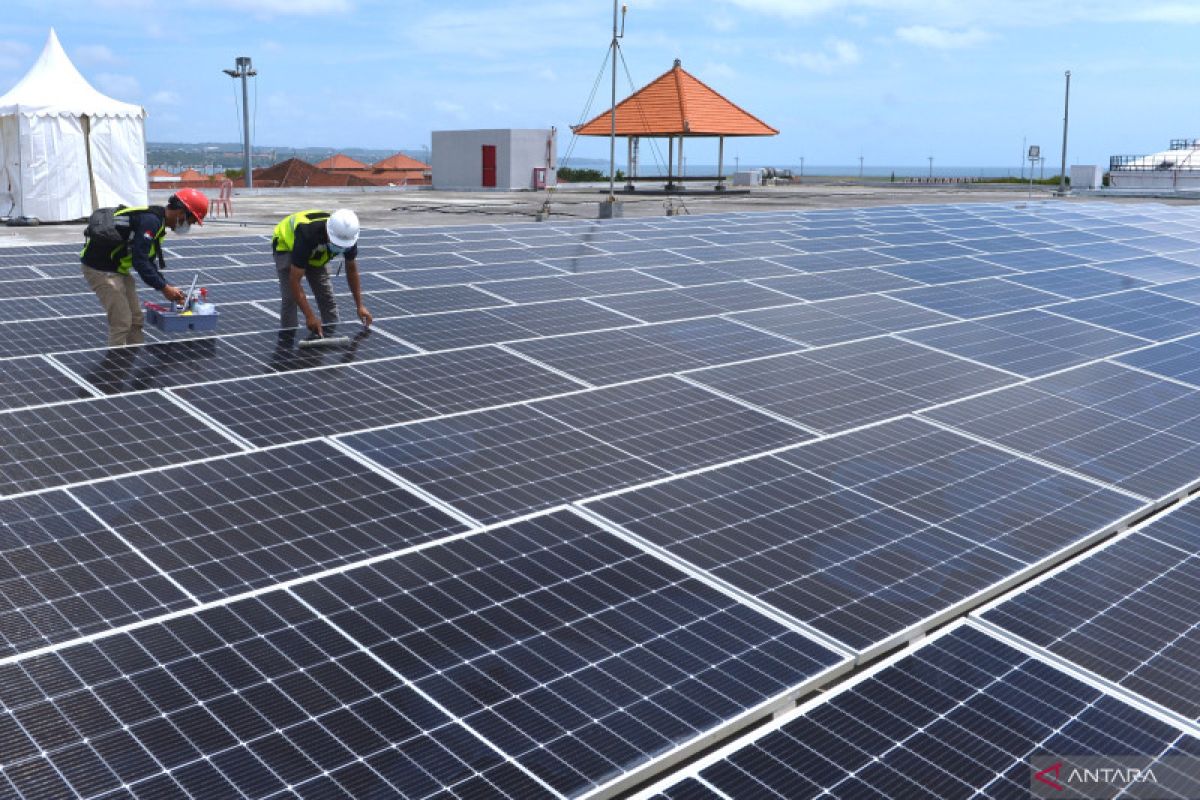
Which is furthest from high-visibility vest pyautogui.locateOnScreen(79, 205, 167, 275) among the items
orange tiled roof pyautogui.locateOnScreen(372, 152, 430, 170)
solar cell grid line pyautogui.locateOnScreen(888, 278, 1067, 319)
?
orange tiled roof pyautogui.locateOnScreen(372, 152, 430, 170)

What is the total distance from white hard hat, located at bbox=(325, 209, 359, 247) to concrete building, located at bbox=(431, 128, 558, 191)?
183ft

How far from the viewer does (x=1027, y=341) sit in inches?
565

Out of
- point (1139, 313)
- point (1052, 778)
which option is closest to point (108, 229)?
point (1052, 778)

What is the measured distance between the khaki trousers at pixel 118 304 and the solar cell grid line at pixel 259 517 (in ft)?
13.6

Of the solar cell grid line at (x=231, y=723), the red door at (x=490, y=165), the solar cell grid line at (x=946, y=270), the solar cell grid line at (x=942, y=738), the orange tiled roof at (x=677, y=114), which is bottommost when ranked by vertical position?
the solar cell grid line at (x=942, y=738)

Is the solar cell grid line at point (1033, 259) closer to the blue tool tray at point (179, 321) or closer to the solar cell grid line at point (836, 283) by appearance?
the solar cell grid line at point (836, 283)

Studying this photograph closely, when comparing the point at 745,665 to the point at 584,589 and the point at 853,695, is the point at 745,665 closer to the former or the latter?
the point at 853,695

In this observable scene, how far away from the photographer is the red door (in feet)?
221

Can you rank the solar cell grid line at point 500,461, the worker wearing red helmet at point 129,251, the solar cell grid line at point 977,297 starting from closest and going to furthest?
1. the solar cell grid line at point 500,461
2. the worker wearing red helmet at point 129,251
3. the solar cell grid line at point 977,297

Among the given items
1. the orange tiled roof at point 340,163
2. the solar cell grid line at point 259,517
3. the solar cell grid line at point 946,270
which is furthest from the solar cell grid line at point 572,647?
the orange tiled roof at point 340,163

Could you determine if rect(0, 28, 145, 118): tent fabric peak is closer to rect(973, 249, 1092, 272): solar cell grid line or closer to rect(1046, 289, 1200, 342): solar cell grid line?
rect(973, 249, 1092, 272): solar cell grid line

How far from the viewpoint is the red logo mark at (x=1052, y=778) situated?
16.5ft

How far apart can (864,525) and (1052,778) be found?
2910mm

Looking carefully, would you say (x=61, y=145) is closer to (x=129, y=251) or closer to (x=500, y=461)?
(x=129, y=251)
